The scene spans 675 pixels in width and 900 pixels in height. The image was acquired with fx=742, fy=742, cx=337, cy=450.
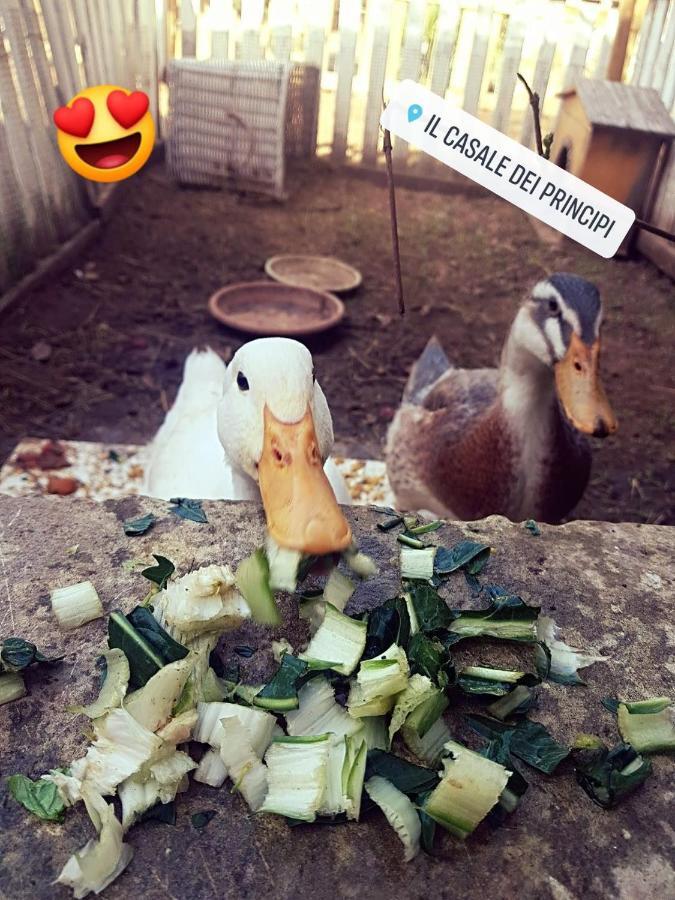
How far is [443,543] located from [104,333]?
11.0 ft

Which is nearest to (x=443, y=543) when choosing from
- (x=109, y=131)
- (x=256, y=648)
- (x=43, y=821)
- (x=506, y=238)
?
(x=256, y=648)

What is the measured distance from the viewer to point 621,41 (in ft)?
11.6

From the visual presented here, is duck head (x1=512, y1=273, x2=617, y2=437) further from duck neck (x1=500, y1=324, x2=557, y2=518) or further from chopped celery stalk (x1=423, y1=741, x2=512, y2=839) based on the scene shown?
chopped celery stalk (x1=423, y1=741, x2=512, y2=839)

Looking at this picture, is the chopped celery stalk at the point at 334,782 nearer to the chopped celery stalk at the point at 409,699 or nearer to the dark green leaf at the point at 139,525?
the chopped celery stalk at the point at 409,699

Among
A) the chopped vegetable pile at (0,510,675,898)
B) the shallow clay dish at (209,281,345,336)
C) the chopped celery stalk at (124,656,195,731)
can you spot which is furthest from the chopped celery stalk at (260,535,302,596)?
the shallow clay dish at (209,281,345,336)

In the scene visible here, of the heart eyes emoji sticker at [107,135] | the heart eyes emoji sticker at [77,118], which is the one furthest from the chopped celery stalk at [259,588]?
the heart eyes emoji sticker at [77,118]

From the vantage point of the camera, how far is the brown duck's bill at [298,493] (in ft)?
3.93

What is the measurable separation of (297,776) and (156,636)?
0.33 m

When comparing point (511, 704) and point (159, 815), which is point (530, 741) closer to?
point (511, 704)

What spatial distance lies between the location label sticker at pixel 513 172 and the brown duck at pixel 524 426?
832mm

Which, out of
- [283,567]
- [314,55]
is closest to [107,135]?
[283,567]

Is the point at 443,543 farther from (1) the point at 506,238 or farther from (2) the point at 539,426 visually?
(1) the point at 506,238

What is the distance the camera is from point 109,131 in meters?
1.65

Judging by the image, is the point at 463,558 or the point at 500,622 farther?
the point at 463,558
